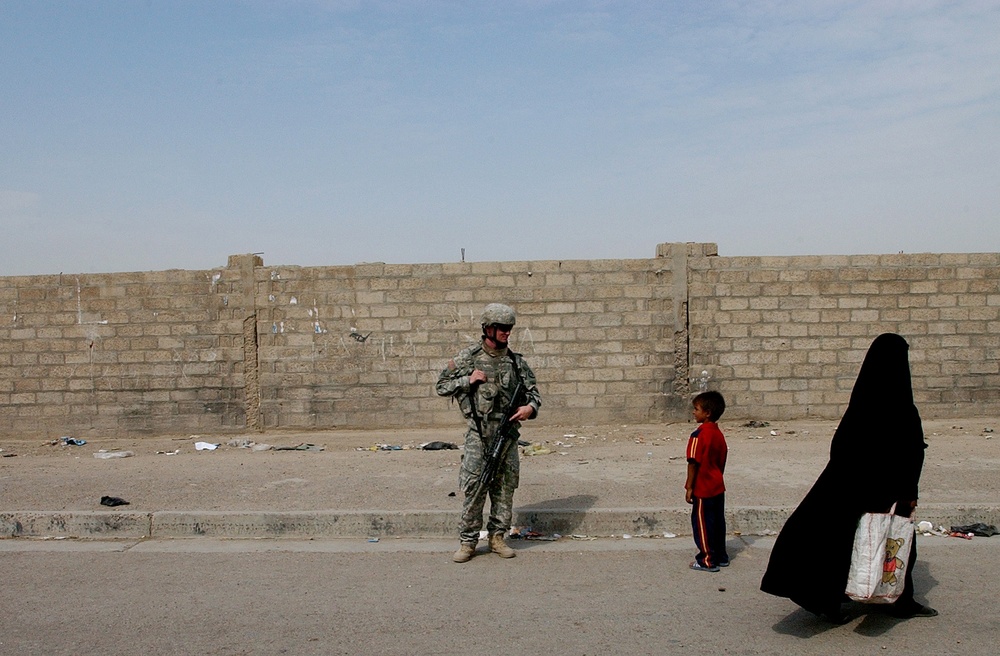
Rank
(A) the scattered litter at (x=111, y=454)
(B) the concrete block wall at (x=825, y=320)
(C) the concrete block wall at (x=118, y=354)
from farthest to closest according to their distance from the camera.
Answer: (C) the concrete block wall at (x=118, y=354) < (B) the concrete block wall at (x=825, y=320) < (A) the scattered litter at (x=111, y=454)

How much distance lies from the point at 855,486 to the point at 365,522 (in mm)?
3729

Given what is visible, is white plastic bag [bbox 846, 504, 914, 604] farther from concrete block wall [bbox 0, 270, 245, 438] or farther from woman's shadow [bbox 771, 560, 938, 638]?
concrete block wall [bbox 0, 270, 245, 438]

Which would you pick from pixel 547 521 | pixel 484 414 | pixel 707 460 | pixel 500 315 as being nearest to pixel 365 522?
pixel 547 521

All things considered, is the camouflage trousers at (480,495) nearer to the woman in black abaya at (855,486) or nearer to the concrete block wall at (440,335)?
the woman in black abaya at (855,486)

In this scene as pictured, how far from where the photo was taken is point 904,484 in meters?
4.09

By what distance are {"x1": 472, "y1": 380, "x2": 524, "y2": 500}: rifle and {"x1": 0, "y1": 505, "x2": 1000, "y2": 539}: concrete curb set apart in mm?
889

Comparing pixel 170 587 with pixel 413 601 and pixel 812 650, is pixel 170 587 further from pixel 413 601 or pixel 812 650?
pixel 812 650

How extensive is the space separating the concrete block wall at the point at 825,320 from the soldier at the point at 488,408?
18.8 feet

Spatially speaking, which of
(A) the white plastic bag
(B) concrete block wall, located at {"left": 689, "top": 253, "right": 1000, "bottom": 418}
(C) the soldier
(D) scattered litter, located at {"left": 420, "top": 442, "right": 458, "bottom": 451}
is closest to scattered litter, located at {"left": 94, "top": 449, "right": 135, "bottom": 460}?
(D) scattered litter, located at {"left": 420, "top": 442, "right": 458, "bottom": 451}

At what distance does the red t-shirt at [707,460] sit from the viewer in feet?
17.5

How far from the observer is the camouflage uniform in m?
5.77

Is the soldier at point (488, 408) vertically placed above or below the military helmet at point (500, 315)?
below

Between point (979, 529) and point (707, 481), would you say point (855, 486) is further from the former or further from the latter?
point (979, 529)

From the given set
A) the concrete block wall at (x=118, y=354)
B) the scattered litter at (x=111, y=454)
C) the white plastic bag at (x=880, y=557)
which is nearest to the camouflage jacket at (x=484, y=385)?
the white plastic bag at (x=880, y=557)
